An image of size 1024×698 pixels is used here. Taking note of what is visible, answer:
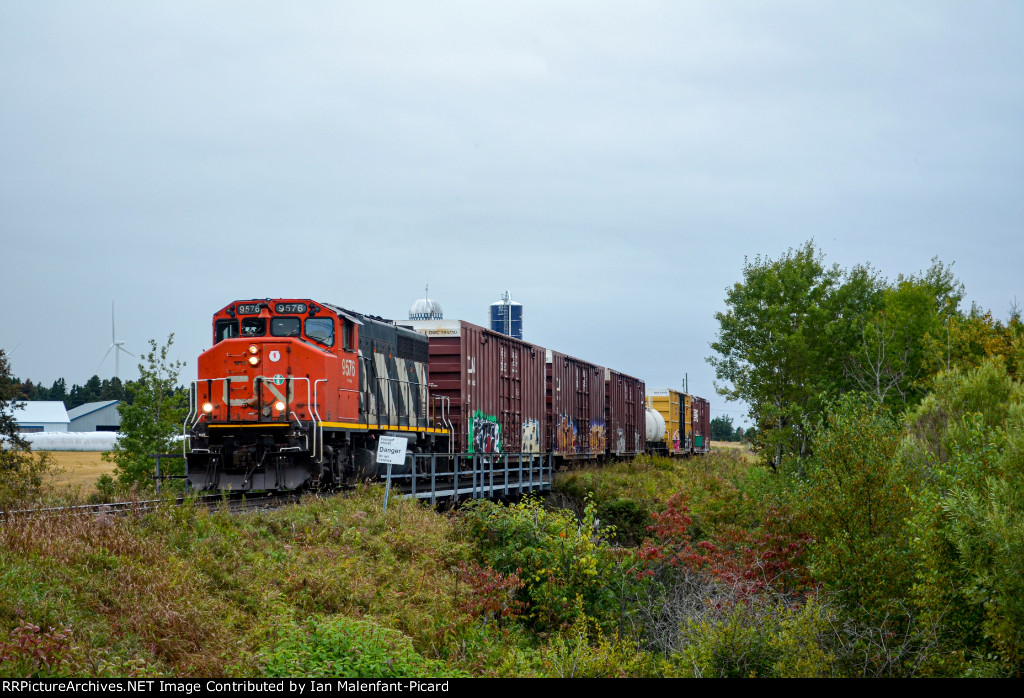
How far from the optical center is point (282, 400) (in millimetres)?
17422

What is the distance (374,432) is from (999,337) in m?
29.9

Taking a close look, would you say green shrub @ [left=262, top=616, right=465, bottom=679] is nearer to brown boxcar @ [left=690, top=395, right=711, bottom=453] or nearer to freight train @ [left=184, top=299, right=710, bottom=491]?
freight train @ [left=184, top=299, right=710, bottom=491]

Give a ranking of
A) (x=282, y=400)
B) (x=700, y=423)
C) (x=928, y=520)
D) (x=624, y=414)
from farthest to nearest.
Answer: (x=700, y=423), (x=624, y=414), (x=282, y=400), (x=928, y=520)

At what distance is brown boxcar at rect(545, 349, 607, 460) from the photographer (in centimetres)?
3234

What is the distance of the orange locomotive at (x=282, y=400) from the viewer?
672 inches

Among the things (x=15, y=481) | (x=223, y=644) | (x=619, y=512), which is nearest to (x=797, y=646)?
(x=223, y=644)

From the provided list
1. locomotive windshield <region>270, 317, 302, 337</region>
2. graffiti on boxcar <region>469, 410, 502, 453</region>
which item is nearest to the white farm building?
graffiti on boxcar <region>469, 410, 502, 453</region>

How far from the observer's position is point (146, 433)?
2788cm

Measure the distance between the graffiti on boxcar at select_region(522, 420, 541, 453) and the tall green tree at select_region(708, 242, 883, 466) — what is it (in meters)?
10.7

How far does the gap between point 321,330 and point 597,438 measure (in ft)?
68.0

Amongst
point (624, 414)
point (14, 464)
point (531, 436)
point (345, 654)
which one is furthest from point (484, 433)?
point (624, 414)

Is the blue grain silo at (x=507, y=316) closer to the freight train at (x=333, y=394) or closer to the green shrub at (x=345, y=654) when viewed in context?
the freight train at (x=333, y=394)

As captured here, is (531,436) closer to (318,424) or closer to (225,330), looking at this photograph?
(225,330)
